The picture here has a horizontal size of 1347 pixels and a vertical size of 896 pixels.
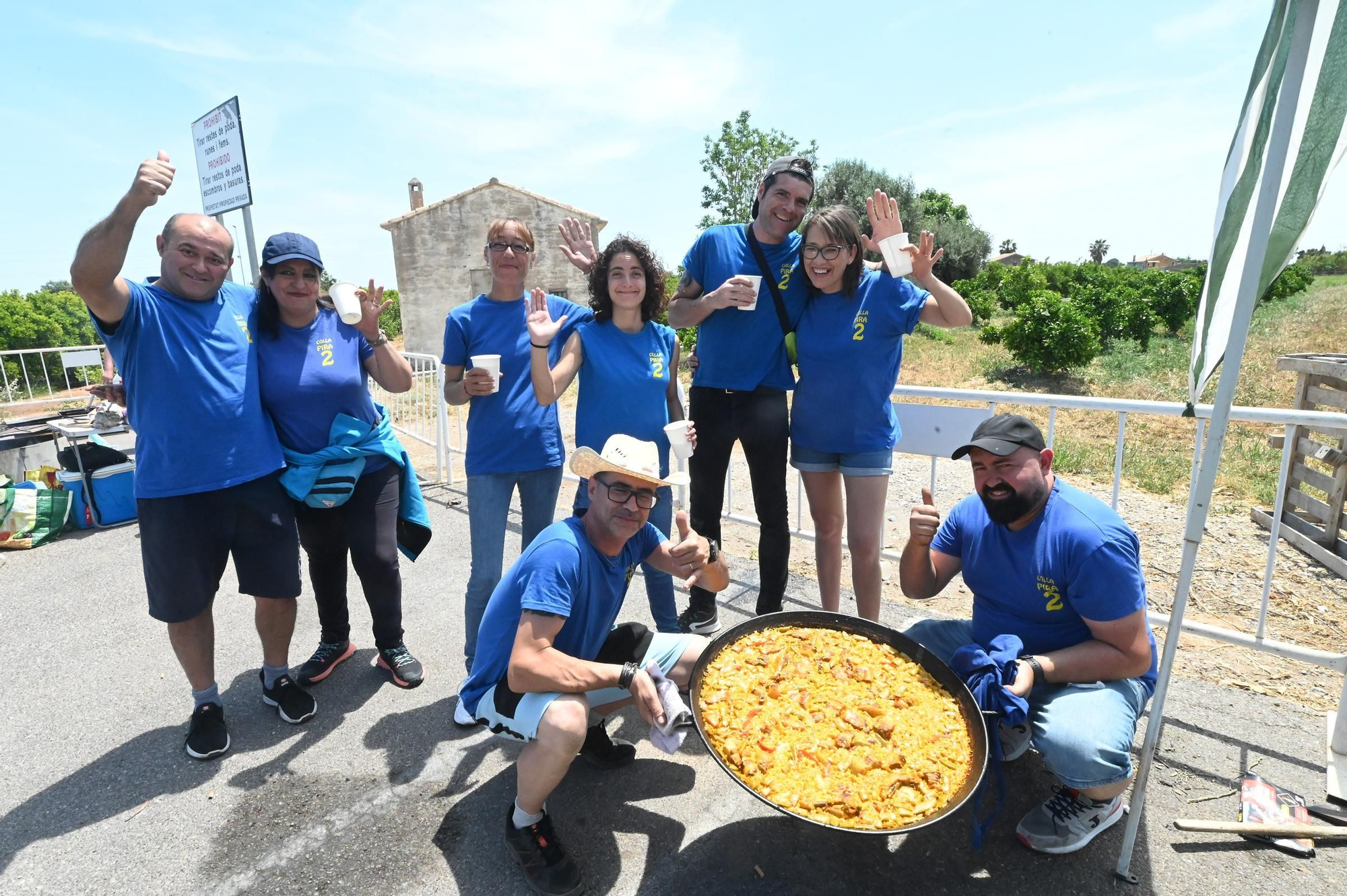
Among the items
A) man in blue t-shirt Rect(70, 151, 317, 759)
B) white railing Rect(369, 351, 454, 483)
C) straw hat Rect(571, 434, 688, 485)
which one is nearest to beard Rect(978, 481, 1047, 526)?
straw hat Rect(571, 434, 688, 485)

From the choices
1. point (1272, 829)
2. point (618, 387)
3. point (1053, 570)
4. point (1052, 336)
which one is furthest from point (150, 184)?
point (1052, 336)

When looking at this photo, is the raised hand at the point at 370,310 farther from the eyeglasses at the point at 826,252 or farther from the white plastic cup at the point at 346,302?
the eyeglasses at the point at 826,252

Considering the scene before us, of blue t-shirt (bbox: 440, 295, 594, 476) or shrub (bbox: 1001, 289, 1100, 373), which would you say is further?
shrub (bbox: 1001, 289, 1100, 373)

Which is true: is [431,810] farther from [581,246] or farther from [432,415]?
[432,415]

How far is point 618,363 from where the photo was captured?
314cm

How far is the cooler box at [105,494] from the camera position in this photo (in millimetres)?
5922

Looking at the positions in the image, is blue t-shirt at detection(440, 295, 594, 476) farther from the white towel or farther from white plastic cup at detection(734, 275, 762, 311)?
the white towel

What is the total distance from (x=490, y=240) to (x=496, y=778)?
234 cm

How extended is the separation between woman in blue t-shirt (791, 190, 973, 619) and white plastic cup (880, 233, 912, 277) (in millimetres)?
43

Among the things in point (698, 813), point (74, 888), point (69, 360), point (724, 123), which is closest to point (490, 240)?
point (698, 813)

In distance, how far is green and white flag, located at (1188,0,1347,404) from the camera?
1738mm

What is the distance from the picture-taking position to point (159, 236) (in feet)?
9.04

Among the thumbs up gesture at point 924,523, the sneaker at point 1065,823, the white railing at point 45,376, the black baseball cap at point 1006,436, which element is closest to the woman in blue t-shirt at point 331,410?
the thumbs up gesture at point 924,523

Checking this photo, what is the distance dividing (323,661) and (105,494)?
4026 mm
